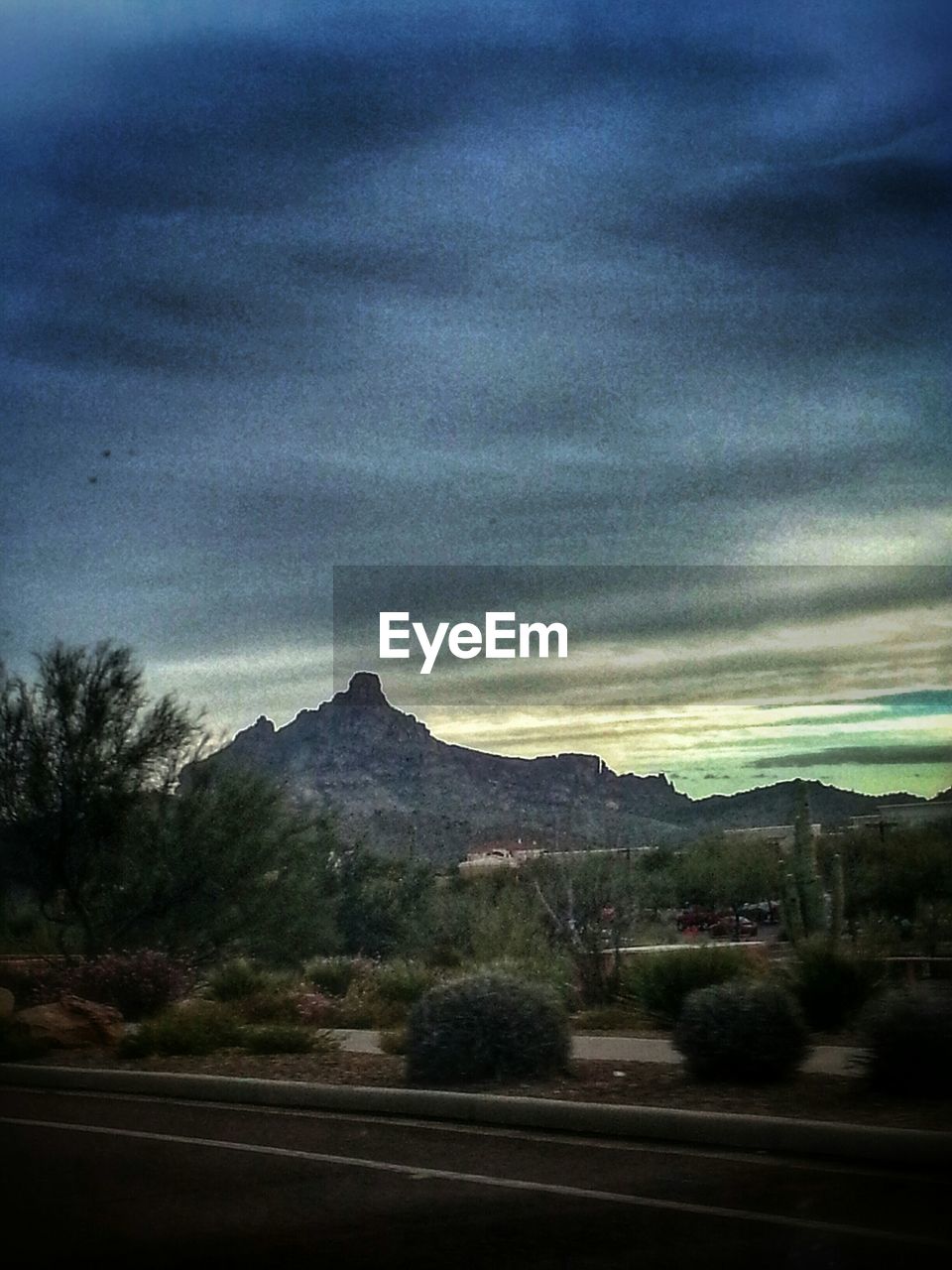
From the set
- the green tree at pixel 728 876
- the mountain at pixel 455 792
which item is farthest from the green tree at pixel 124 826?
the mountain at pixel 455 792

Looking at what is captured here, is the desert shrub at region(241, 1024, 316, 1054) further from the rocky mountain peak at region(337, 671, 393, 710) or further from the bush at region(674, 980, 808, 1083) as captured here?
the rocky mountain peak at region(337, 671, 393, 710)

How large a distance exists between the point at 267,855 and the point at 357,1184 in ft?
77.7

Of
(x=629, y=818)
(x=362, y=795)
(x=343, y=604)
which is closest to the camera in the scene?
(x=343, y=604)

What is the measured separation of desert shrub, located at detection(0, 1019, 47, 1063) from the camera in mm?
22188

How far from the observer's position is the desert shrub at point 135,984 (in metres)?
27.1

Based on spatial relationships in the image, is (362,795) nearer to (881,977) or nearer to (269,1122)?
(881,977)

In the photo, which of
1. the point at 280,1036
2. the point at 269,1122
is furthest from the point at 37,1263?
the point at 280,1036

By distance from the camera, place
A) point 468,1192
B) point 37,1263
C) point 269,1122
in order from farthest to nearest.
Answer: point 269,1122
point 468,1192
point 37,1263

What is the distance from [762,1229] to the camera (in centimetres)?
1009

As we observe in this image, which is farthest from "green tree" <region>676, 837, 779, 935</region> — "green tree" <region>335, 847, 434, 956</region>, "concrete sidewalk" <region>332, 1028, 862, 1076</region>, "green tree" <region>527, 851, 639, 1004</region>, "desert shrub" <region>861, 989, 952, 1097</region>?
"desert shrub" <region>861, 989, 952, 1097</region>

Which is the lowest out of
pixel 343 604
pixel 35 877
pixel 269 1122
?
pixel 269 1122

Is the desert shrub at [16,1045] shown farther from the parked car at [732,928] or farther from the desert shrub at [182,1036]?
the parked car at [732,928]

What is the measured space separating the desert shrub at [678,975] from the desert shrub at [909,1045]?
236 inches

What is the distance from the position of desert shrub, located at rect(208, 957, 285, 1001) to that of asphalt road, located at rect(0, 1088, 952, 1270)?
12.8 metres
